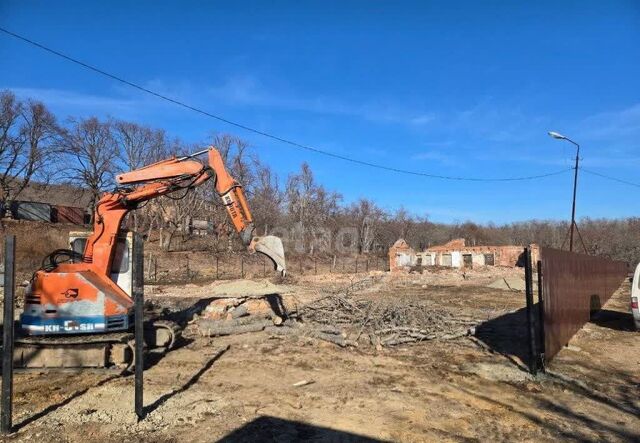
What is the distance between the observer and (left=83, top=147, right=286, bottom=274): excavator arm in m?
9.97

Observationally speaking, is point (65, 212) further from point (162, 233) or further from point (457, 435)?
point (457, 435)

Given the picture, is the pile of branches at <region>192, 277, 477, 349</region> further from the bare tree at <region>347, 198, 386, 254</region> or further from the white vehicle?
the bare tree at <region>347, 198, 386, 254</region>

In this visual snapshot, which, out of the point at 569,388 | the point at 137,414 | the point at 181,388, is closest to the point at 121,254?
the point at 181,388

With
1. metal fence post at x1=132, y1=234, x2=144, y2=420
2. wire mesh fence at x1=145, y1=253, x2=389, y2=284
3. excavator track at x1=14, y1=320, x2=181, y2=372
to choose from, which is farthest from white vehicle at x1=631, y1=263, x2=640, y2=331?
wire mesh fence at x1=145, y1=253, x2=389, y2=284

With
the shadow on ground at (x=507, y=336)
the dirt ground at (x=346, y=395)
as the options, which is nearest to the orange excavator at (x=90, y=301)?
the dirt ground at (x=346, y=395)

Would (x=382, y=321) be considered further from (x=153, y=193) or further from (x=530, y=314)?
(x=153, y=193)

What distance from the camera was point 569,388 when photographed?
791 cm

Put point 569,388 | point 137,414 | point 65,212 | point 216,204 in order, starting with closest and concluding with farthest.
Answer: point 137,414, point 569,388, point 216,204, point 65,212

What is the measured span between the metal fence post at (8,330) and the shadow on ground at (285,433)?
2584 mm

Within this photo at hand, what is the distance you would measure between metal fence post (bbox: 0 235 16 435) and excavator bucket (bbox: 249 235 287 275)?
19.7ft

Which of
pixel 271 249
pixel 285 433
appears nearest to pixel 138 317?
pixel 285 433

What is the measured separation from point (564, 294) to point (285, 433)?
7309 millimetres

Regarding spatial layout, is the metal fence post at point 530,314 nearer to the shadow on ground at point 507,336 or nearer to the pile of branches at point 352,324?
the shadow on ground at point 507,336

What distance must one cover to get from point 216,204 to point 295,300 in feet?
107
